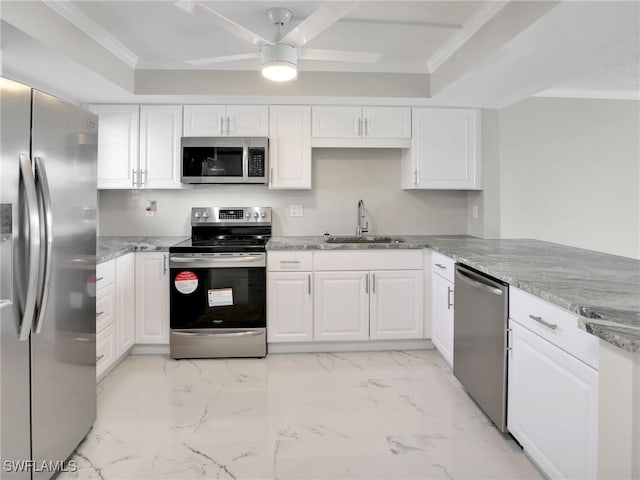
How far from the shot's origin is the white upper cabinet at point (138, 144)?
346 centimetres

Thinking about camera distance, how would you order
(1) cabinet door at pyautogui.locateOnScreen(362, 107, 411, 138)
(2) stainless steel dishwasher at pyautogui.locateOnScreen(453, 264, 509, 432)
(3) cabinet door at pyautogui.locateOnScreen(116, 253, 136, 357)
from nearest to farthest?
(2) stainless steel dishwasher at pyautogui.locateOnScreen(453, 264, 509, 432) < (3) cabinet door at pyautogui.locateOnScreen(116, 253, 136, 357) < (1) cabinet door at pyautogui.locateOnScreen(362, 107, 411, 138)

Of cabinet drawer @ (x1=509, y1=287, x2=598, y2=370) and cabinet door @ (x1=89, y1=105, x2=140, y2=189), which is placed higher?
cabinet door @ (x1=89, y1=105, x2=140, y2=189)

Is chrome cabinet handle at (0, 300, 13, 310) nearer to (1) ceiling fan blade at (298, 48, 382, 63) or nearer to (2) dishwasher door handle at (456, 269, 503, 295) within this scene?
(1) ceiling fan blade at (298, 48, 382, 63)

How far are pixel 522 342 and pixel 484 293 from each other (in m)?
0.39

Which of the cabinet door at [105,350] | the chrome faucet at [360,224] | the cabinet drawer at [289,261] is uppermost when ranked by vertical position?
the chrome faucet at [360,224]

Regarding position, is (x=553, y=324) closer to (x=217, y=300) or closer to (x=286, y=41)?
(x=286, y=41)

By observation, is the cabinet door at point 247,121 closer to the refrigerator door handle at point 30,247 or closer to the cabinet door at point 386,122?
the cabinet door at point 386,122

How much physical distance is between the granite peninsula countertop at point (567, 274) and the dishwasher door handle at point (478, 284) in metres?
0.07

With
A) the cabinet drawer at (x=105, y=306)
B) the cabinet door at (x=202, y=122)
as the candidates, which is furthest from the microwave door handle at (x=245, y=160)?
the cabinet drawer at (x=105, y=306)

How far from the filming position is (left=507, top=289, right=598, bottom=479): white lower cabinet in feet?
4.66

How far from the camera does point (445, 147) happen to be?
3588 millimetres

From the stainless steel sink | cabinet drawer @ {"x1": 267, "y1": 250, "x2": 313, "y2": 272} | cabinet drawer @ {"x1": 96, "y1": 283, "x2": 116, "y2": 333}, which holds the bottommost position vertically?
cabinet drawer @ {"x1": 96, "y1": 283, "x2": 116, "y2": 333}

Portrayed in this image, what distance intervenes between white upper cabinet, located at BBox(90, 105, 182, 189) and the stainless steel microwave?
13cm

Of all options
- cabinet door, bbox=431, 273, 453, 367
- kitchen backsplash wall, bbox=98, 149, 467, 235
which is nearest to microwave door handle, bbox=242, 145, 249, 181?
kitchen backsplash wall, bbox=98, 149, 467, 235
